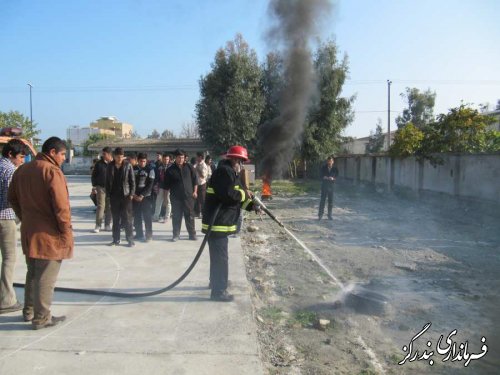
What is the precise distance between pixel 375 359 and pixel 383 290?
191 cm

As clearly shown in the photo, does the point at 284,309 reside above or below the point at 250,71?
below

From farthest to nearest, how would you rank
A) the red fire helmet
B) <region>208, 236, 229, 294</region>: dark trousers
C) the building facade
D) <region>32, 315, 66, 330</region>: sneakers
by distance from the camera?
the building facade < the red fire helmet < <region>208, 236, 229, 294</region>: dark trousers < <region>32, 315, 66, 330</region>: sneakers

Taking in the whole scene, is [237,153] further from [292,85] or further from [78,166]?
[78,166]

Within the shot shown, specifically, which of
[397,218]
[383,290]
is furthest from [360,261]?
[397,218]

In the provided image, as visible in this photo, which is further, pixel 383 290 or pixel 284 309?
pixel 383 290

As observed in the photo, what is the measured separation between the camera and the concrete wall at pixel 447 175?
12.3 metres

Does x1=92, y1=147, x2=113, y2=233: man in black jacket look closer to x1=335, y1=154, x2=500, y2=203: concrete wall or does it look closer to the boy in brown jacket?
the boy in brown jacket

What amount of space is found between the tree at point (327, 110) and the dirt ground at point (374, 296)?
Answer: 16.9m

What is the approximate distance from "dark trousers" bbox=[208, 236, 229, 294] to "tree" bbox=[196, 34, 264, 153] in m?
19.5

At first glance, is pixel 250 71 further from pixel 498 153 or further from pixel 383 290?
pixel 383 290

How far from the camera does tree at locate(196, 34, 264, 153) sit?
2383 centimetres

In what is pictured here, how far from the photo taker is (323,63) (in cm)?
2638

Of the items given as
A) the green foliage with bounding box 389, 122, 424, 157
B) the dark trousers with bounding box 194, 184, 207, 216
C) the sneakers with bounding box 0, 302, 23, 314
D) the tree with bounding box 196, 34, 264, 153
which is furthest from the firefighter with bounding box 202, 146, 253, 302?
the tree with bounding box 196, 34, 264, 153

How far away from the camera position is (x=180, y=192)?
7.67 m
